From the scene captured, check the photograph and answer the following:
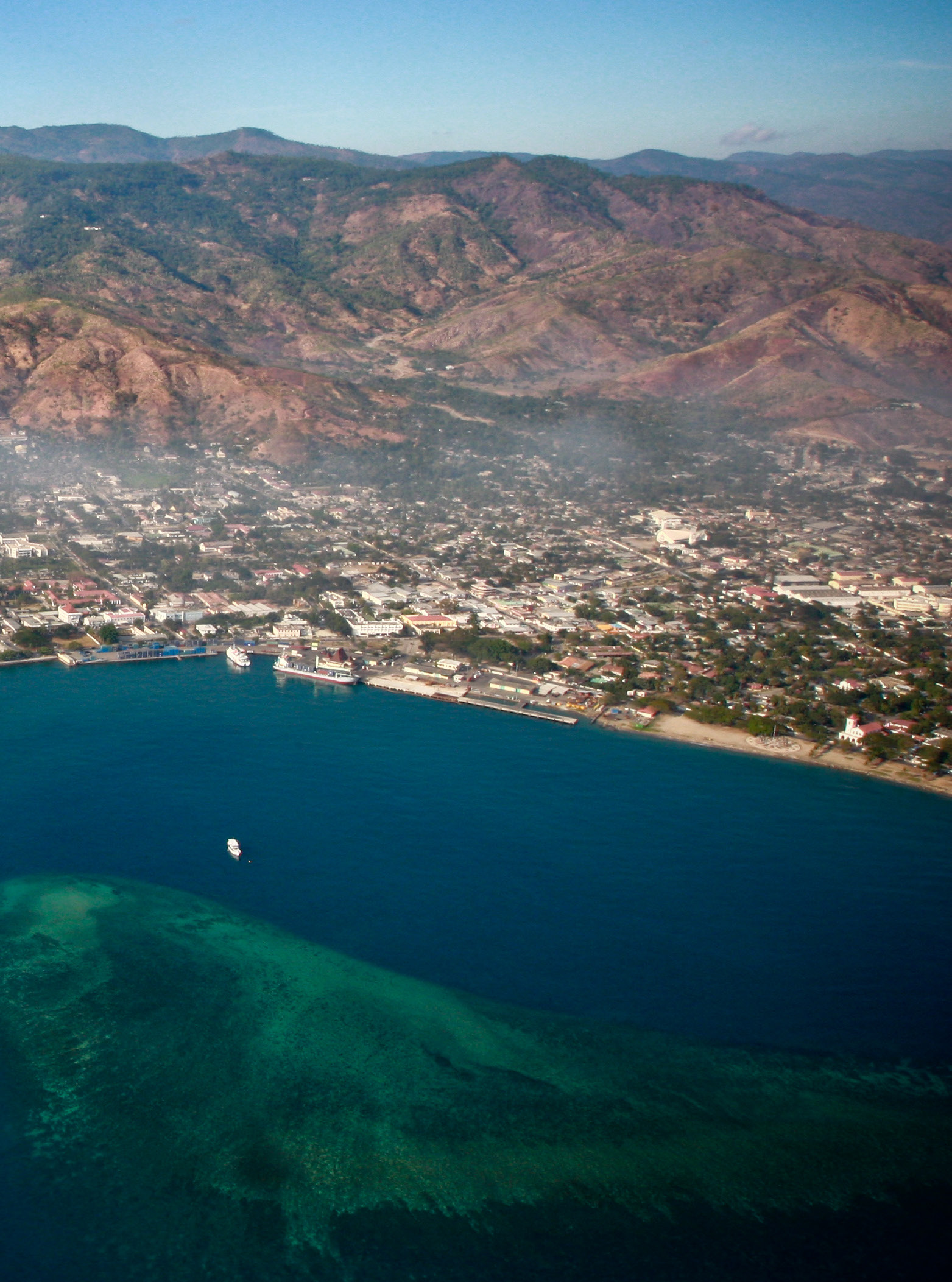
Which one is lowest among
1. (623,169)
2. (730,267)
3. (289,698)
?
(289,698)

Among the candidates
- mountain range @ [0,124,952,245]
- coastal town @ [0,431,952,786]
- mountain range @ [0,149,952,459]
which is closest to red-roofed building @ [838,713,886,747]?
coastal town @ [0,431,952,786]

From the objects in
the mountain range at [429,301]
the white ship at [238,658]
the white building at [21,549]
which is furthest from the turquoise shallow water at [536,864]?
the mountain range at [429,301]

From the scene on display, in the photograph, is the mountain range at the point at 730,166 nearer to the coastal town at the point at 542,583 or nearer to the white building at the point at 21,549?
the coastal town at the point at 542,583

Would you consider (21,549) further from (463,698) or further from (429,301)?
(429,301)

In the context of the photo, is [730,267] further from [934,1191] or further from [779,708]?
[934,1191]

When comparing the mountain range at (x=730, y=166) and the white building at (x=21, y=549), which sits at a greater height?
the mountain range at (x=730, y=166)

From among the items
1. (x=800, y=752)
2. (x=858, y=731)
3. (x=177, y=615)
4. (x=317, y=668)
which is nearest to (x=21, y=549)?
(x=177, y=615)

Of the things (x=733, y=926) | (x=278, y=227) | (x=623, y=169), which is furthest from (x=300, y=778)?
(x=623, y=169)
